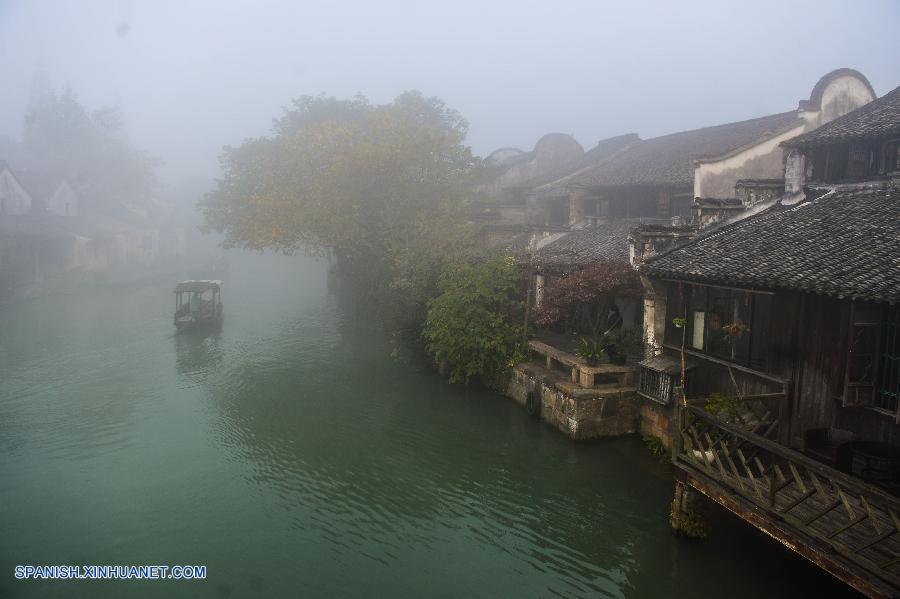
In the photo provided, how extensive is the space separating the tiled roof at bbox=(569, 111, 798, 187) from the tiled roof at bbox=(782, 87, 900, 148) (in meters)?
5.26

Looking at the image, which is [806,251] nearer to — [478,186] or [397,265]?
[397,265]

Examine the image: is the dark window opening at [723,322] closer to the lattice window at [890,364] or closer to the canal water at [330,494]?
the lattice window at [890,364]

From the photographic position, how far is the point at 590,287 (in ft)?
51.2

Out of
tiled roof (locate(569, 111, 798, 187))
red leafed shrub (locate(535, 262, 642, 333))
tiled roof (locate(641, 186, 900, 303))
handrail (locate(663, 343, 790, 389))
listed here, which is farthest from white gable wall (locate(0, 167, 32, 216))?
handrail (locate(663, 343, 790, 389))

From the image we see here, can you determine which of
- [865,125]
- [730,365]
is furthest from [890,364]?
[865,125]

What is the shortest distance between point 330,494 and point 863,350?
9.61 meters

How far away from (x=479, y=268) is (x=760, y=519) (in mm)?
11975

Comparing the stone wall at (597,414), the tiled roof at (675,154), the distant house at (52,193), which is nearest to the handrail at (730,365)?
the stone wall at (597,414)

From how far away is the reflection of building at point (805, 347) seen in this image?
7418mm

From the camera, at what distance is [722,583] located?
28.6 feet

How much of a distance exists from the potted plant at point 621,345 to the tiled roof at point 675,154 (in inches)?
288

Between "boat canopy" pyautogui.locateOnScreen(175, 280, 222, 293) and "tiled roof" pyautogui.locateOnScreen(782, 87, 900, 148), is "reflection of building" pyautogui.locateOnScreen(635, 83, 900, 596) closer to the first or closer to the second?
"tiled roof" pyautogui.locateOnScreen(782, 87, 900, 148)

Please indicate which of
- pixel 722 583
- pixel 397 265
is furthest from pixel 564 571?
pixel 397 265

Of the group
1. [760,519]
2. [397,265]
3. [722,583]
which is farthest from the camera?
[397,265]
